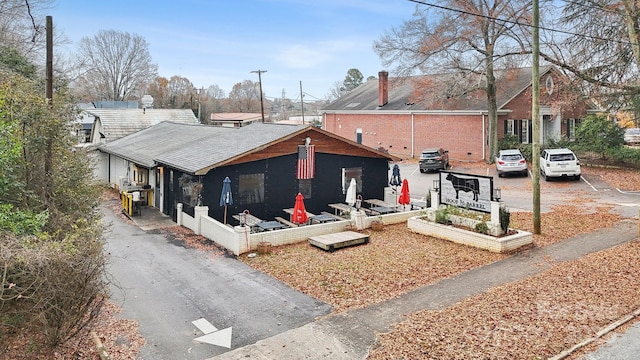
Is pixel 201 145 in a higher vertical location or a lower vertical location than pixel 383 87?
lower

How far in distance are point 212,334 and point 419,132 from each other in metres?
33.0

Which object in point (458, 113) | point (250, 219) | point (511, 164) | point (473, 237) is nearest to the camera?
point (473, 237)

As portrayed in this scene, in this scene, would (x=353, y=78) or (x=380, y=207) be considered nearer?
(x=380, y=207)

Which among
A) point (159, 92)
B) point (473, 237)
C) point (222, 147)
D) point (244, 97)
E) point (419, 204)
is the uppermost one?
point (244, 97)

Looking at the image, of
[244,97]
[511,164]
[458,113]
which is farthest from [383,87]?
[244,97]

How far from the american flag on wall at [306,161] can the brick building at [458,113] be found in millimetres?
18254

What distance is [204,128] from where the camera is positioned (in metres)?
24.6

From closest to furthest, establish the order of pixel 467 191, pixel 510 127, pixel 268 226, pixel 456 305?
pixel 456 305 < pixel 467 191 < pixel 268 226 < pixel 510 127

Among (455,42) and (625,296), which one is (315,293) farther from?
(455,42)

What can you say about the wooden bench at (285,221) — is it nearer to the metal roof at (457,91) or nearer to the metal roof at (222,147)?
the metal roof at (222,147)

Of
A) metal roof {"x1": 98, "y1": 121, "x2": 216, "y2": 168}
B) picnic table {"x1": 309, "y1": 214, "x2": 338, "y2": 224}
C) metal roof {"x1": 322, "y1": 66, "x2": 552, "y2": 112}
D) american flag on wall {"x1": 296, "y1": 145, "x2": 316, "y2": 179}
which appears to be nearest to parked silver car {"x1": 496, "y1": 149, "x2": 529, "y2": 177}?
metal roof {"x1": 322, "y1": 66, "x2": 552, "y2": 112}

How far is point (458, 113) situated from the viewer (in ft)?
118

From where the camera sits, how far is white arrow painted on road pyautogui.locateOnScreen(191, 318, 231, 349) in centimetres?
810

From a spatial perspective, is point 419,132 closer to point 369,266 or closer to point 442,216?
point 442,216
